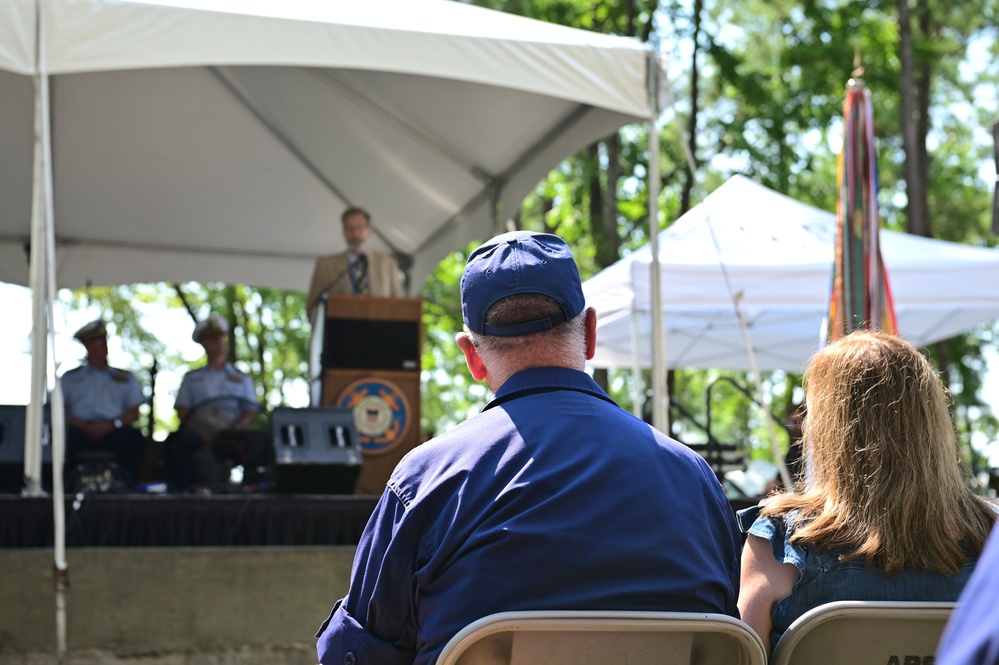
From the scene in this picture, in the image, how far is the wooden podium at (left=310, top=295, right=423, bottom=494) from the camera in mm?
6441

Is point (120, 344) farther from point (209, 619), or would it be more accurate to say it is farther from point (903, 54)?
point (209, 619)

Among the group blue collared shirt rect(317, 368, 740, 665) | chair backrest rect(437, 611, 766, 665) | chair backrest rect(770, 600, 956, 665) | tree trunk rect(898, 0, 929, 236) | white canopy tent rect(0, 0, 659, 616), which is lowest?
chair backrest rect(770, 600, 956, 665)

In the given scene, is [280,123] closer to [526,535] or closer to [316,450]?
[316,450]

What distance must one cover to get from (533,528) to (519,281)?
1.55 feet

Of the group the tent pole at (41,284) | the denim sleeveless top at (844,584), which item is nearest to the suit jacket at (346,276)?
the tent pole at (41,284)

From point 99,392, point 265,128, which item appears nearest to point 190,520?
point 99,392

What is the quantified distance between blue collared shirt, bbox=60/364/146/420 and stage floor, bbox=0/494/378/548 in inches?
102

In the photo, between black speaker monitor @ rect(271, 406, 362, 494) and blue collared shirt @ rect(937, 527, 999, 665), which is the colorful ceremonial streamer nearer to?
black speaker monitor @ rect(271, 406, 362, 494)

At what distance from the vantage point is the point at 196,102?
8562 millimetres

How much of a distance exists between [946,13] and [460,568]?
1885cm

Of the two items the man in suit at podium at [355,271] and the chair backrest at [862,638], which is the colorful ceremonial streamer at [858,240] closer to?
the man in suit at podium at [355,271]

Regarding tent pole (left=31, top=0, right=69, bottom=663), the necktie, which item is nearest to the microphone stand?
the necktie

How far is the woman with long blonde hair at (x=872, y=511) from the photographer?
2.09m

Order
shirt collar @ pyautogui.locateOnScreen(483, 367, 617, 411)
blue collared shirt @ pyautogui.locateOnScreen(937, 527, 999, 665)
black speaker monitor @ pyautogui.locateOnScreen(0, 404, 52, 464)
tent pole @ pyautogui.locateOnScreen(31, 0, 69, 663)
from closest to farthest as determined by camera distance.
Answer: blue collared shirt @ pyautogui.locateOnScreen(937, 527, 999, 665) < shirt collar @ pyautogui.locateOnScreen(483, 367, 617, 411) < tent pole @ pyautogui.locateOnScreen(31, 0, 69, 663) < black speaker monitor @ pyautogui.locateOnScreen(0, 404, 52, 464)
